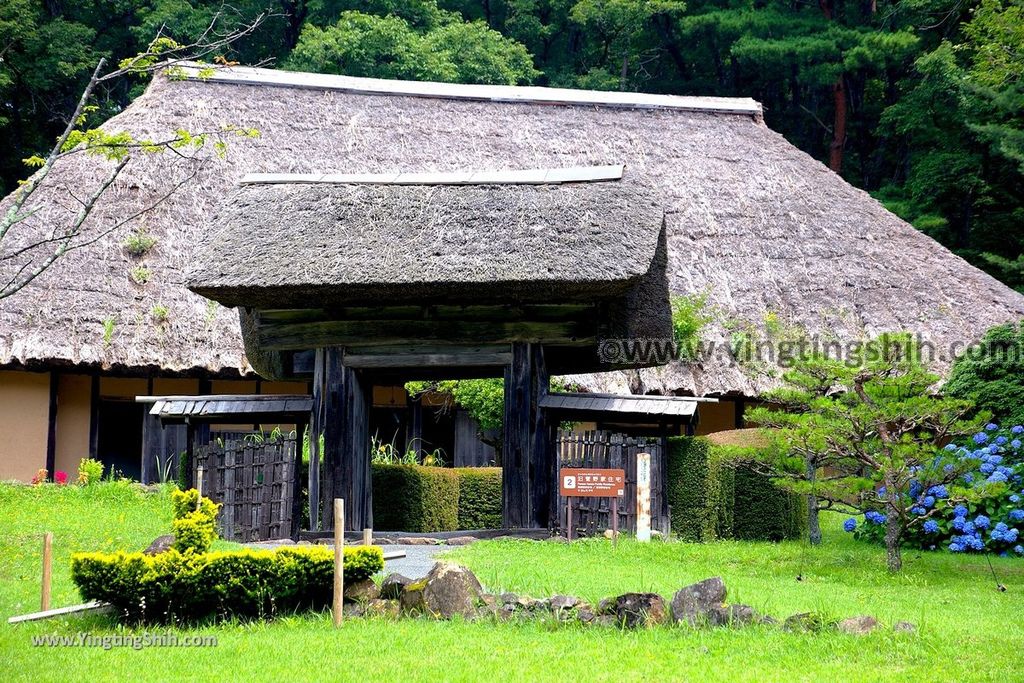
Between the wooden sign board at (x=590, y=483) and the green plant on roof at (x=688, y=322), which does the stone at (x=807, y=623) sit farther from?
the green plant on roof at (x=688, y=322)

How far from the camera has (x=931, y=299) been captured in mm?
21703

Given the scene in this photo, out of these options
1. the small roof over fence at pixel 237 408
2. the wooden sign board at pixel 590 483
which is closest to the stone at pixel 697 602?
the wooden sign board at pixel 590 483

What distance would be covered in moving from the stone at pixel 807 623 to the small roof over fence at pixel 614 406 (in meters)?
5.64

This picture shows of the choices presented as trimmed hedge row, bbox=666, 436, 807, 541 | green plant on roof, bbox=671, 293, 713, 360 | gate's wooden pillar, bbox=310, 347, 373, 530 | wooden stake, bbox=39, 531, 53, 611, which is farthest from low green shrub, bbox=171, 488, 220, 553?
green plant on roof, bbox=671, 293, 713, 360

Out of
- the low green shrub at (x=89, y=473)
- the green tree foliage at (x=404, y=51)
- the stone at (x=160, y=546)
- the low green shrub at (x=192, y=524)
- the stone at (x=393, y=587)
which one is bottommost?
the stone at (x=393, y=587)

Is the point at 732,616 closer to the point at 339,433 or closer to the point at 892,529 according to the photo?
the point at 892,529

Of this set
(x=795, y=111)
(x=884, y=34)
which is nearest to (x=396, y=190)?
(x=884, y=34)

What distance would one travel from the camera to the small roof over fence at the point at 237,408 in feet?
46.6

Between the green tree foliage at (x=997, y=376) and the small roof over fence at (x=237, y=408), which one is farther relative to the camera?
the green tree foliage at (x=997, y=376)

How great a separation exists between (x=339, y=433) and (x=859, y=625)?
6.92 metres

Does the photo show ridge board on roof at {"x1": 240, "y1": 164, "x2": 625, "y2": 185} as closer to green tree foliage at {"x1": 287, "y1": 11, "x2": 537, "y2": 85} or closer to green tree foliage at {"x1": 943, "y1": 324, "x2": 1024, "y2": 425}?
green tree foliage at {"x1": 943, "y1": 324, "x2": 1024, "y2": 425}

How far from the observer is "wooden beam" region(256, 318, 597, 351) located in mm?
13766

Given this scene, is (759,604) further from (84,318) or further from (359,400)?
(84,318)

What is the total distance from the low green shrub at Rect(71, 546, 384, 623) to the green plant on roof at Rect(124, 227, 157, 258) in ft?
40.2
